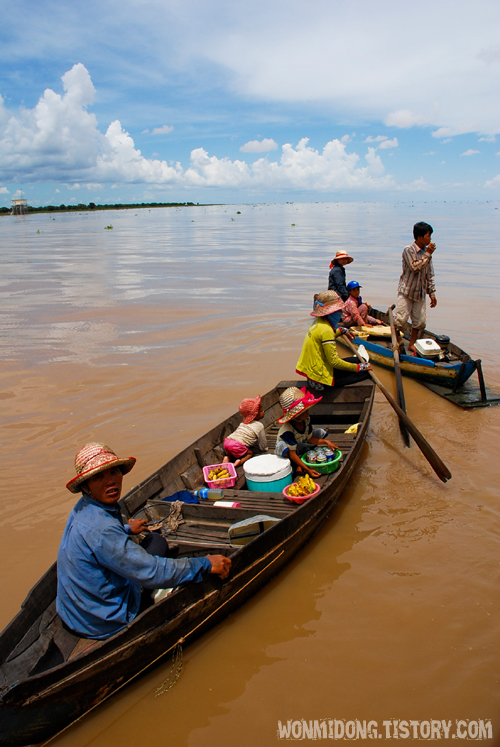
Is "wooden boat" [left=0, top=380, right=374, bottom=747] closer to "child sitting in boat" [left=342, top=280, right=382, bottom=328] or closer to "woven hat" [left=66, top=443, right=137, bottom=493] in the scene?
"woven hat" [left=66, top=443, right=137, bottom=493]

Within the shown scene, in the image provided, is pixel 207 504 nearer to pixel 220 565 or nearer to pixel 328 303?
pixel 220 565

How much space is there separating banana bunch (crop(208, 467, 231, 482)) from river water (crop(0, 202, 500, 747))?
1163 mm

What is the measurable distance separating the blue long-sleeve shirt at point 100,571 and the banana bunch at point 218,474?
1915mm

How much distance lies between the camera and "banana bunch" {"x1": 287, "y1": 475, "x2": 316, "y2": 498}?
178 inches

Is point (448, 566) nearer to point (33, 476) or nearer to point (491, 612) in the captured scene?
point (491, 612)

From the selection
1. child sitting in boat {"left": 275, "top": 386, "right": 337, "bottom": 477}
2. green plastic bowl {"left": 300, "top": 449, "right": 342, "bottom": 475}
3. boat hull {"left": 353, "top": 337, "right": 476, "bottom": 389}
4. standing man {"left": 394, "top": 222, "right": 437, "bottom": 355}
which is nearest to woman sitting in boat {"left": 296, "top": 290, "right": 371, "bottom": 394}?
child sitting in boat {"left": 275, "top": 386, "right": 337, "bottom": 477}

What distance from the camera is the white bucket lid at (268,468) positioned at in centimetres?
477

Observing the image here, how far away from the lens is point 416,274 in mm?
7984

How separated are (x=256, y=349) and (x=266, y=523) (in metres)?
6.94

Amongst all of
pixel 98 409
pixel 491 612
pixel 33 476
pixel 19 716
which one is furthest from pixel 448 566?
pixel 98 409

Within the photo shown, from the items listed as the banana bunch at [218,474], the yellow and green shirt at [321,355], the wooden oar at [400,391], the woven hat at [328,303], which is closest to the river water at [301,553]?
the wooden oar at [400,391]

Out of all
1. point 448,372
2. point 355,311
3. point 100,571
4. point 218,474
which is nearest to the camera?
point 100,571

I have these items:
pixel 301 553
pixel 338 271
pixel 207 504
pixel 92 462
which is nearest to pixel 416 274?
pixel 338 271

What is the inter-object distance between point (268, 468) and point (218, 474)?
23.5 inches
